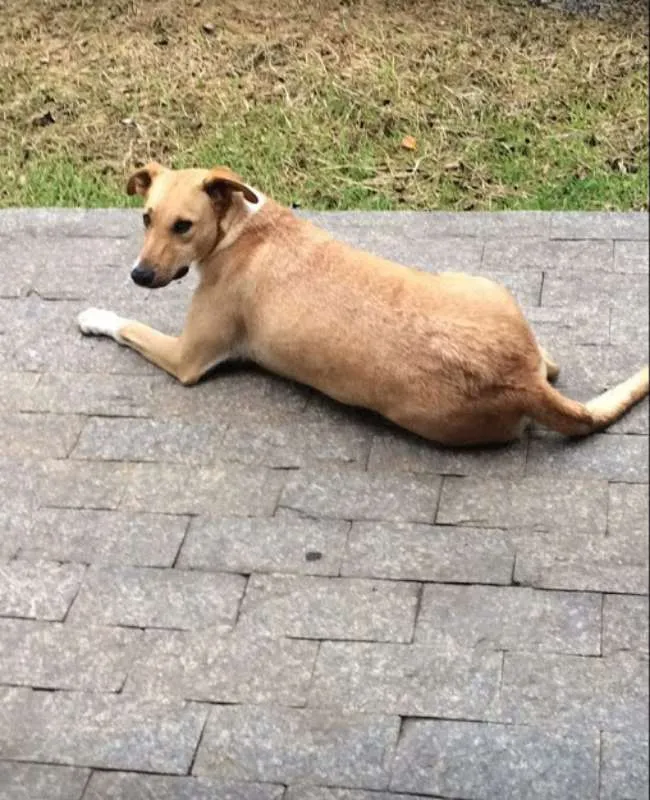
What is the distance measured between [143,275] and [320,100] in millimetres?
1307

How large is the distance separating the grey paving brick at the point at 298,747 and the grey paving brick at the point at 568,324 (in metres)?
1.27

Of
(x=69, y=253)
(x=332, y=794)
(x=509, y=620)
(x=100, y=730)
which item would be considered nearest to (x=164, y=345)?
(x=69, y=253)

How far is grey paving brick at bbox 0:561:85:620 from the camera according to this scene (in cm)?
311

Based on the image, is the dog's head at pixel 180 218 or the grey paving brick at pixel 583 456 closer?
the grey paving brick at pixel 583 456

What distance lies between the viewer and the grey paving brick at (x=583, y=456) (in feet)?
10.3

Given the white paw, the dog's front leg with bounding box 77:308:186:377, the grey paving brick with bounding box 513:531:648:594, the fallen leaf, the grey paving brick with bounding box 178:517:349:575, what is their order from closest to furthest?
the grey paving brick with bounding box 513:531:648:594, the grey paving brick with bounding box 178:517:349:575, the dog's front leg with bounding box 77:308:186:377, the white paw, the fallen leaf

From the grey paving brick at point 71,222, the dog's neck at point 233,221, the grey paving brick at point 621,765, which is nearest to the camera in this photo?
the grey paving brick at point 621,765

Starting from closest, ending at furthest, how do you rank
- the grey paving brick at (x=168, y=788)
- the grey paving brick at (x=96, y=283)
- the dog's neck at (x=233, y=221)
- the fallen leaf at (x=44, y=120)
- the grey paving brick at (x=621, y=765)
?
the grey paving brick at (x=621, y=765) < the grey paving brick at (x=168, y=788) < the dog's neck at (x=233, y=221) < the grey paving brick at (x=96, y=283) < the fallen leaf at (x=44, y=120)

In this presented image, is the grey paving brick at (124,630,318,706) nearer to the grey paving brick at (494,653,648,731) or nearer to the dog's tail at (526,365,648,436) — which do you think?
the grey paving brick at (494,653,648,731)

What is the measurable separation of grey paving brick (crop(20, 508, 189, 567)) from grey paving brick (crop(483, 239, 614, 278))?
123cm

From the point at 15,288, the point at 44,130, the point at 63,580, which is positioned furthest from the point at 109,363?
the point at 44,130

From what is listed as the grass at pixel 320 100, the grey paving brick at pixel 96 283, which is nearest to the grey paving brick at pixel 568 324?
the grass at pixel 320 100

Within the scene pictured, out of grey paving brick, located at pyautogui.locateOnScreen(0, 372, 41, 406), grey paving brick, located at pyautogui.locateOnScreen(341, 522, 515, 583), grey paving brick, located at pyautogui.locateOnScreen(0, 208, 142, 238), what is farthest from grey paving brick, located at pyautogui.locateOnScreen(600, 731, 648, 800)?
grey paving brick, located at pyautogui.locateOnScreen(0, 208, 142, 238)

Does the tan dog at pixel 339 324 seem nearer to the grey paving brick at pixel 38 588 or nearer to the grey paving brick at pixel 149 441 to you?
the grey paving brick at pixel 149 441
